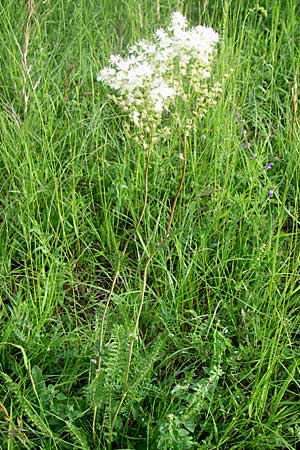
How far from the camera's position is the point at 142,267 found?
207cm

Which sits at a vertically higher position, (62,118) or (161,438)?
(62,118)

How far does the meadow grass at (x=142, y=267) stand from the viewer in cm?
166

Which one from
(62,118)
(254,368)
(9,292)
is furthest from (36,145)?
(254,368)

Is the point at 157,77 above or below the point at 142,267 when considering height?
above

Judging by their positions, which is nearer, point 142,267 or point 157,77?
point 157,77

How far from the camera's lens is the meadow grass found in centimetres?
166

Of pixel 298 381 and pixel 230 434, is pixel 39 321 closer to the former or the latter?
pixel 230 434

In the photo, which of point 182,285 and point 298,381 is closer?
point 298,381

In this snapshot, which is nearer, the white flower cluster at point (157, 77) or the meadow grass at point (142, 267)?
the white flower cluster at point (157, 77)

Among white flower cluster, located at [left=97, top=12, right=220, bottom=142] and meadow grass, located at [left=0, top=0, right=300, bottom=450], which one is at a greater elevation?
white flower cluster, located at [left=97, top=12, right=220, bottom=142]

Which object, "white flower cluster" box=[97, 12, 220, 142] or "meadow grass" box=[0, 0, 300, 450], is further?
"meadow grass" box=[0, 0, 300, 450]

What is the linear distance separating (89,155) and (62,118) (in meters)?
0.28

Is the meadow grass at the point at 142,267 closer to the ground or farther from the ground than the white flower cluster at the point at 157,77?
closer to the ground

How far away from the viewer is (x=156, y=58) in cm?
163
